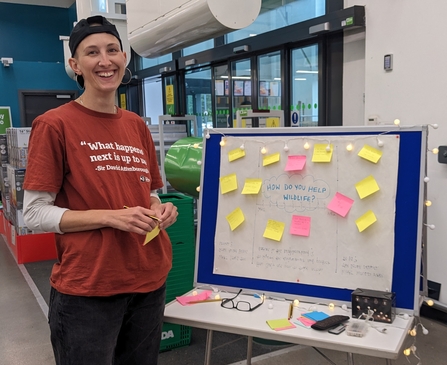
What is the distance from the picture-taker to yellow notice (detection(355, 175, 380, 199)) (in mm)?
1572

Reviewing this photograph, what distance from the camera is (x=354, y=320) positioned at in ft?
4.86

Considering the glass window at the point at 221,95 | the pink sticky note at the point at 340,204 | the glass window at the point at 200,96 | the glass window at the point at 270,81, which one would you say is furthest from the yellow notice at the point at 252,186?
the glass window at the point at 200,96

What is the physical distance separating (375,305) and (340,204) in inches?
14.8

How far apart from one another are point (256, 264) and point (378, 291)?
1.54 ft

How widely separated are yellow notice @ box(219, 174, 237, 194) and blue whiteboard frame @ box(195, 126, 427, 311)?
0.04 m

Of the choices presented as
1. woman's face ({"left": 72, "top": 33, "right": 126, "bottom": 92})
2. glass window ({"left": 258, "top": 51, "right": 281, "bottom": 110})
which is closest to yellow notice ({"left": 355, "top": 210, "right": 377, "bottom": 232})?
woman's face ({"left": 72, "top": 33, "right": 126, "bottom": 92})

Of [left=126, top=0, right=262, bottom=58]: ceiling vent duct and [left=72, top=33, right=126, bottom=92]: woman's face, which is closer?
[left=72, top=33, right=126, bottom=92]: woman's face

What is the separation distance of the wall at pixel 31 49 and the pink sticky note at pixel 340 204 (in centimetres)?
862

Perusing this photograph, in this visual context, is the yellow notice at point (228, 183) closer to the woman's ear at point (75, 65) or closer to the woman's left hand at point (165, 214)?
the woman's left hand at point (165, 214)

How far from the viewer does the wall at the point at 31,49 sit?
8.77m

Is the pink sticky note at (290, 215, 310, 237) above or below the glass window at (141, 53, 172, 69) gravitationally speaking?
below

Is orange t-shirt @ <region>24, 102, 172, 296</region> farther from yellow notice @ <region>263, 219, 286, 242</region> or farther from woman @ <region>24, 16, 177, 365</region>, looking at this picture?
yellow notice @ <region>263, 219, 286, 242</region>

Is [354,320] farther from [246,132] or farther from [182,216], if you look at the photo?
[182,216]

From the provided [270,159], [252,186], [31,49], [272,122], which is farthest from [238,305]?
[31,49]
